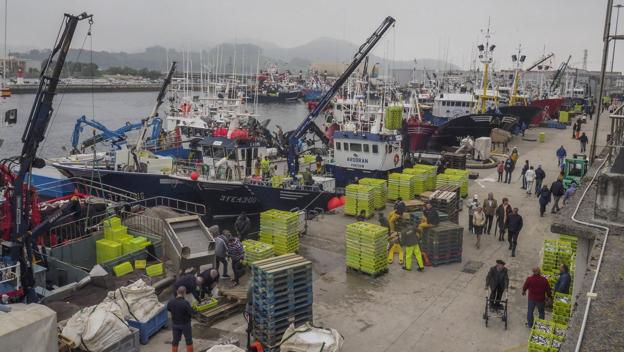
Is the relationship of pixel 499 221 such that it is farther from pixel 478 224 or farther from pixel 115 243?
pixel 115 243

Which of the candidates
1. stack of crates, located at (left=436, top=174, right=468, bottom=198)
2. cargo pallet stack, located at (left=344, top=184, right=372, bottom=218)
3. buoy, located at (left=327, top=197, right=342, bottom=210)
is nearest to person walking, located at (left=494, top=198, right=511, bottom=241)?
stack of crates, located at (left=436, top=174, right=468, bottom=198)

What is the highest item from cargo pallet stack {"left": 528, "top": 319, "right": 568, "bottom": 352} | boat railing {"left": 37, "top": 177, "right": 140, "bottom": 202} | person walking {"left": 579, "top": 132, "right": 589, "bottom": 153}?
person walking {"left": 579, "top": 132, "right": 589, "bottom": 153}

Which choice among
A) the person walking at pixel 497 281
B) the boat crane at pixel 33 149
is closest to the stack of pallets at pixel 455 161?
the person walking at pixel 497 281

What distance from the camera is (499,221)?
49.2 feet

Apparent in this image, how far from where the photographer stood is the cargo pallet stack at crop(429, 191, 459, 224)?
15719mm

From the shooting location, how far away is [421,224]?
524 inches

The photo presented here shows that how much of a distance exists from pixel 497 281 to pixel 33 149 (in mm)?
9996

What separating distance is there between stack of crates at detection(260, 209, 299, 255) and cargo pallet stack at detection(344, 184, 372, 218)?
379cm

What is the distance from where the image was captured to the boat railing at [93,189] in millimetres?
20717

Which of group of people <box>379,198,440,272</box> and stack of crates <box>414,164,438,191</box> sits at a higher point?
stack of crates <box>414,164,438,191</box>

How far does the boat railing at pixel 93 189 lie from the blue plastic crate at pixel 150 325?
36.3 ft

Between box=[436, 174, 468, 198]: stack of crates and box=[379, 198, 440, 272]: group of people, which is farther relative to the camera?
box=[436, 174, 468, 198]: stack of crates

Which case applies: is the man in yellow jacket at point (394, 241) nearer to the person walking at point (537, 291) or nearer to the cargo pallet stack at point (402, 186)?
the person walking at point (537, 291)

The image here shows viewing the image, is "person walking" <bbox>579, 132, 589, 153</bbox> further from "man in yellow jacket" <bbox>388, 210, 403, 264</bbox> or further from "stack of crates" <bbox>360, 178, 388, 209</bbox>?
"man in yellow jacket" <bbox>388, 210, 403, 264</bbox>
